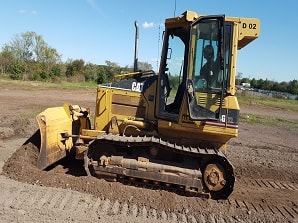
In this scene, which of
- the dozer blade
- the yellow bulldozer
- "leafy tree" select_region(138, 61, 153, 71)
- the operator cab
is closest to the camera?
the operator cab

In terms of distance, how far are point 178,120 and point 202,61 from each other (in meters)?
1.19

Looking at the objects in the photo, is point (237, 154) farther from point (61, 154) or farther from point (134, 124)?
point (61, 154)

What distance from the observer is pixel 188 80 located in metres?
6.11

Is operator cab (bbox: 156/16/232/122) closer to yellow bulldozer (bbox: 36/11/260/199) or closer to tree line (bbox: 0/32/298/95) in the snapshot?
yellow bulldozer (bbox: 36/11/260/199)

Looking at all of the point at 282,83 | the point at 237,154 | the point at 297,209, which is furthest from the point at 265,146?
the point at 282,83

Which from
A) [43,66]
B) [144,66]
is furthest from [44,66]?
[144,66]

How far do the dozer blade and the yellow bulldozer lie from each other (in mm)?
21

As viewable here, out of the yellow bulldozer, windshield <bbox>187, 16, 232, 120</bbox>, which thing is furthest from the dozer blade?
windshield <bbox>187, 16, 232, 120</bbox>

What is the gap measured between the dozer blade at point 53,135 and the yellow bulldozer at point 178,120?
2 cm

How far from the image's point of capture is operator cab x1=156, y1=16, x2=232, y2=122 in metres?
5.95

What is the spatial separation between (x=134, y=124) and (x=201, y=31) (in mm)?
2240

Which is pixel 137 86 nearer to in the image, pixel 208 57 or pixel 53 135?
pixel 208 57

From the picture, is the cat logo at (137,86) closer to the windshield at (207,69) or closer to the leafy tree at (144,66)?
the leafy tree at (144,66)

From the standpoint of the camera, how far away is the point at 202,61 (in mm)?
6094
